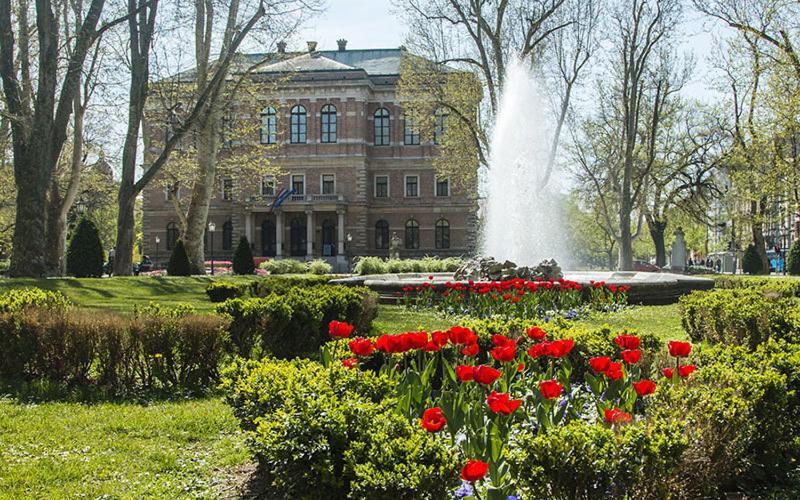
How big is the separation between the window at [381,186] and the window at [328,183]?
11.4 feet

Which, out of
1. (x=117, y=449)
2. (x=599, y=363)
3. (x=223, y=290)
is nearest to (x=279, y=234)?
(x=223, y=290)

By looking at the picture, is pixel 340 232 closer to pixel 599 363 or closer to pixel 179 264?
pixel 179 264

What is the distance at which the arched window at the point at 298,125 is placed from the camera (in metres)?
53.8

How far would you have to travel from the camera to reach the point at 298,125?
5388 centimetres

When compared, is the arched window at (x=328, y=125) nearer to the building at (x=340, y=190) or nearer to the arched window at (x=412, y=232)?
the building at (x=340, y=190)

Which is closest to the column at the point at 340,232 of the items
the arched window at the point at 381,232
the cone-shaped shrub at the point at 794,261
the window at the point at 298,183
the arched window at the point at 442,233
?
the arched window at the point at 381,232

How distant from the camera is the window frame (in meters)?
53.1

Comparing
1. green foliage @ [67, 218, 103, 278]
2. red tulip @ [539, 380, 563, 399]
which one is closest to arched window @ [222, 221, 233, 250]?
green foliage @ [67, 218, 103, 278]

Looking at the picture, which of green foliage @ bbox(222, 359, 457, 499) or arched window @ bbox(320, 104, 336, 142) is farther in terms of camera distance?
arched window @ bbox(320, 104, 336, 142)

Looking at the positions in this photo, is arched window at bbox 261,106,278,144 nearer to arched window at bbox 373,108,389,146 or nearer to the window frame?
A: the window frame

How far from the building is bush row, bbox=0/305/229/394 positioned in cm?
4402

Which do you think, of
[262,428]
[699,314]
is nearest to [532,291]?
[699,314]

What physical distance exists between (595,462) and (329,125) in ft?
169

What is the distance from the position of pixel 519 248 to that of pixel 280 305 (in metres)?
14.9
